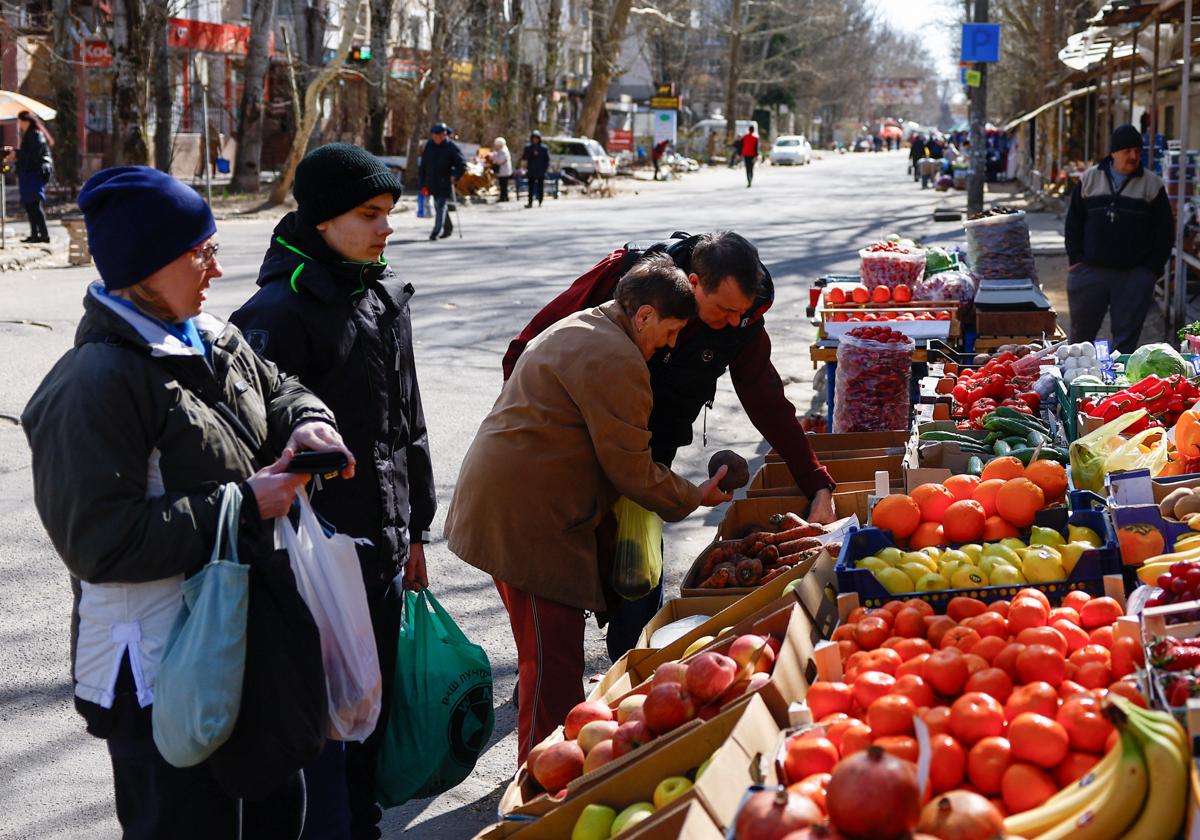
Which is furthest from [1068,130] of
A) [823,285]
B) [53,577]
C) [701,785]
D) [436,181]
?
[701,785]

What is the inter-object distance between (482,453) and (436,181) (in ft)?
63.3

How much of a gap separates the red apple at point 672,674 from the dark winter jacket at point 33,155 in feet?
68.5

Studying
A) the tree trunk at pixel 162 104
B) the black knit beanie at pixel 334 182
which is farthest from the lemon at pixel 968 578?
the tree trunk at pixel 162 104

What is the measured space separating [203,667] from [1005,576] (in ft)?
7.15

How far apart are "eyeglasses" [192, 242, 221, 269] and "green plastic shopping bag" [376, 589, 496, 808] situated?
4.46ft

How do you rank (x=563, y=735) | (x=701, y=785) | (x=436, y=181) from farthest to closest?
(x=436, y=181)
(x=563, y=735)
(x=701, y=785)

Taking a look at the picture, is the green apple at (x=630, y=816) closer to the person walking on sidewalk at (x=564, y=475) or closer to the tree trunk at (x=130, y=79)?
the person walking on sidewalk at (x=564, y=475)

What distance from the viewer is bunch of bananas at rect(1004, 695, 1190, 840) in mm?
2256

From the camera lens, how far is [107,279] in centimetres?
272

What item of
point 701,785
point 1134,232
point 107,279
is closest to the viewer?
point 701,785

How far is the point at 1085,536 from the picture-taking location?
153 inches

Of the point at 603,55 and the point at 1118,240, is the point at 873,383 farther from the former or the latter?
the point at 603,55

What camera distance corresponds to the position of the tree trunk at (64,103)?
94.5ft

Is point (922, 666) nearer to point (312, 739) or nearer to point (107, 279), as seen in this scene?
point (312, 739)
